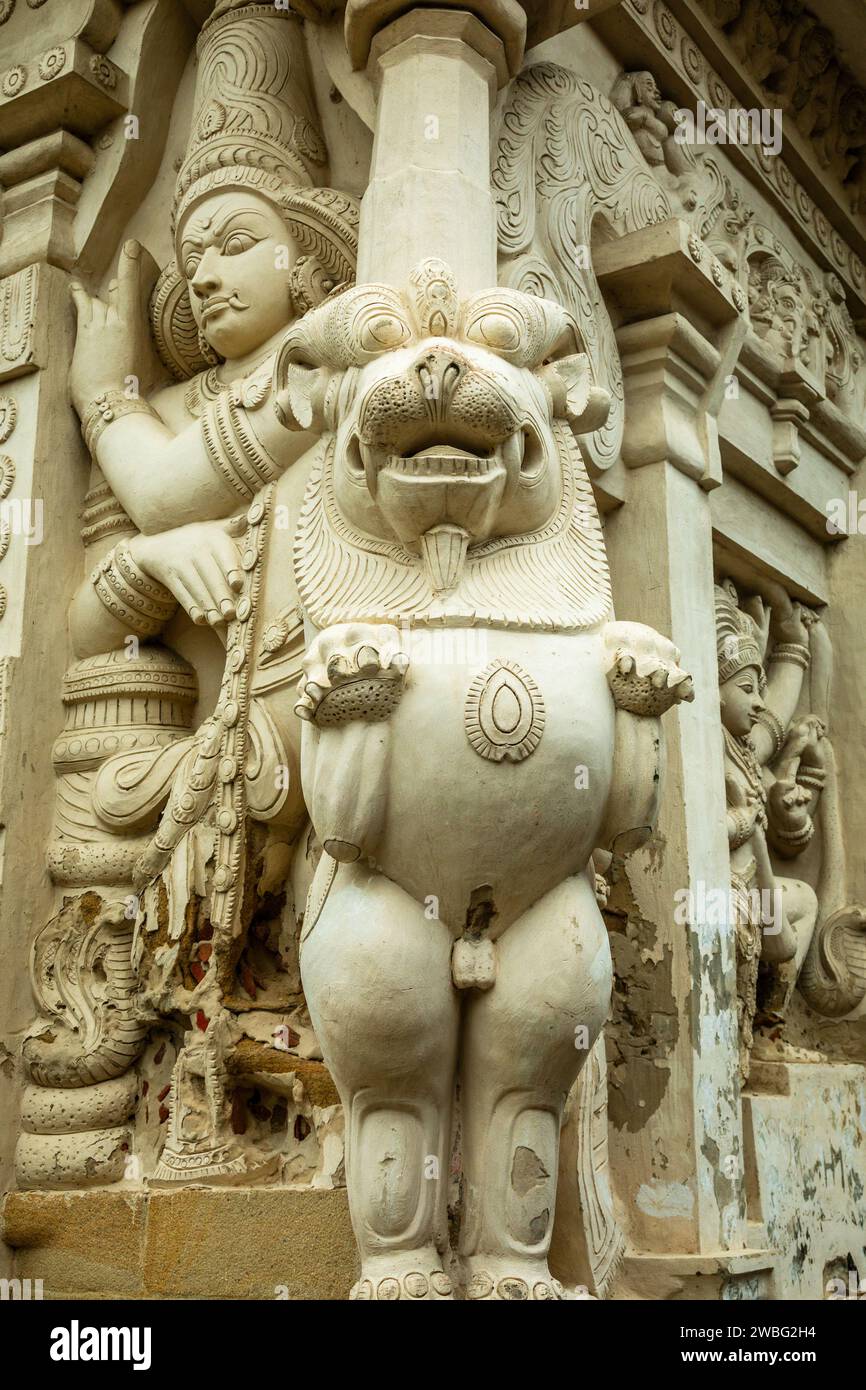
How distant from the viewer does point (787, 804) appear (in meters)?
4.40

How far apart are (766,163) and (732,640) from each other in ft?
6.01

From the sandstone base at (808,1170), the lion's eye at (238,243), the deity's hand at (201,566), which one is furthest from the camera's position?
the sandstone base at (808,1170)

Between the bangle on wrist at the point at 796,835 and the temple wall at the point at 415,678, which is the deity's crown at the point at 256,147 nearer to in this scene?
the temple wall at the point at 415,678

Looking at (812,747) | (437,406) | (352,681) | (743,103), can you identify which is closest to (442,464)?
(437,406)

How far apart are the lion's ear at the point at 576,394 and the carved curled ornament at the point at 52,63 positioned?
201 cm

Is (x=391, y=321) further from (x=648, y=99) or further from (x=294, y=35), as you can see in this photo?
(x=648, y=99)

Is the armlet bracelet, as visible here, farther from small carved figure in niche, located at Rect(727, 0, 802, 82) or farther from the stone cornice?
small carved figure in niche, located at Rect(727, 0, 802, 82)

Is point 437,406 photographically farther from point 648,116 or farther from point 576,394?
point 648,116

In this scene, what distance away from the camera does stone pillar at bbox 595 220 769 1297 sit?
312 cm

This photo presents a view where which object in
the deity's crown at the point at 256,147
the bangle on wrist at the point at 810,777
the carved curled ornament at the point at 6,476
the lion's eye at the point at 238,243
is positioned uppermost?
the deity's crown at the point at 256,147

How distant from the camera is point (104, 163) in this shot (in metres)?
3.90

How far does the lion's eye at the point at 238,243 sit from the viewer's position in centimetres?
335

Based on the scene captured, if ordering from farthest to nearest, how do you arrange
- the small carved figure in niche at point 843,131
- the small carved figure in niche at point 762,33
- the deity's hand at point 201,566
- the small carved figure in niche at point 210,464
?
the small carved figure in niche at point 843,131 < the small carved figure in niche at point 762,33 < the deity's hand at point 201,566 < the small carved figure in niche at point 210,464

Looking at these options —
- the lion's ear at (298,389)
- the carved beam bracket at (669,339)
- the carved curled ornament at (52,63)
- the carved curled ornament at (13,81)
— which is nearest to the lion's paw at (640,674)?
the lion's ear at (298,389)
